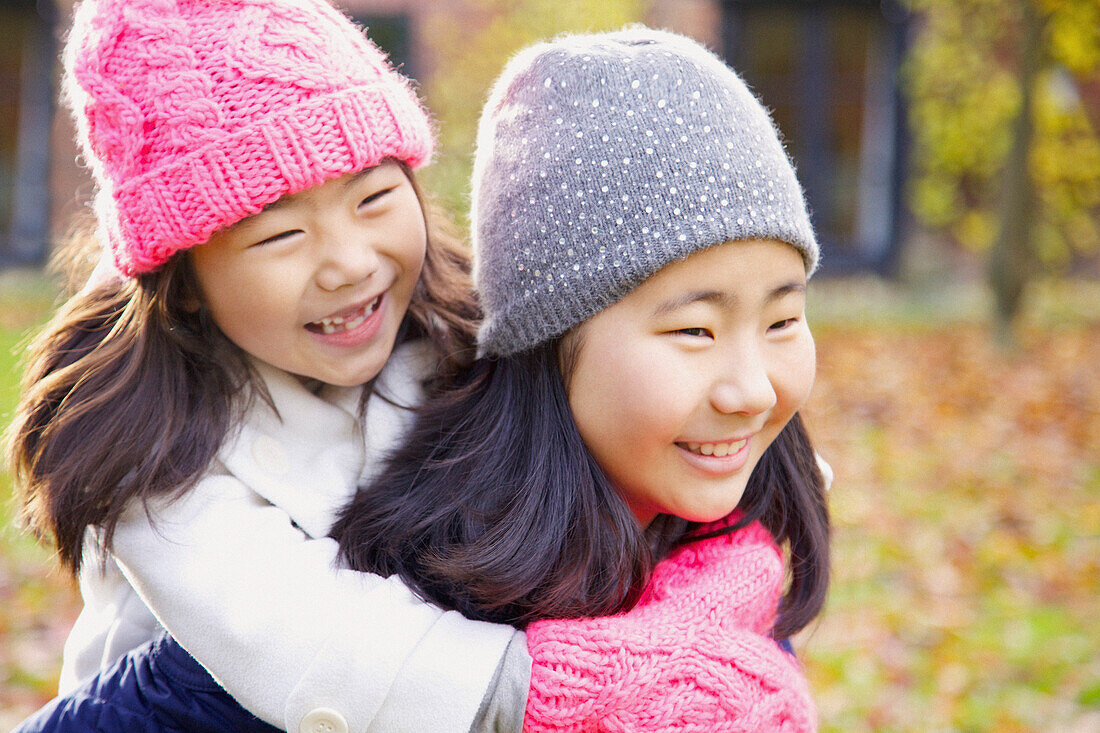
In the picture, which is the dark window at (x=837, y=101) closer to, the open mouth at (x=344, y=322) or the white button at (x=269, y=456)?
the open mouth at (x=344, y=322)

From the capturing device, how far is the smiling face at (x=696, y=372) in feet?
5.54

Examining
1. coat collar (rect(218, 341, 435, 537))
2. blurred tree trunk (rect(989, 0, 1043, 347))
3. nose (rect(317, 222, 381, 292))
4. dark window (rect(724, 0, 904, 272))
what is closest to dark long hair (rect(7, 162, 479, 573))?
coat collar (rect(218, 341, 435, 537))

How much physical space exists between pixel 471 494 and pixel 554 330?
342 millimetres

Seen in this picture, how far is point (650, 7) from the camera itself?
410 inches

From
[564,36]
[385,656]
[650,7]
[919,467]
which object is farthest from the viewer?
[650,7]

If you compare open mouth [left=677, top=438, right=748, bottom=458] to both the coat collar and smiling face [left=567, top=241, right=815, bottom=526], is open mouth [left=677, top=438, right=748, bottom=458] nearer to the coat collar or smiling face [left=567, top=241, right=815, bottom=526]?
smiling face [left=567, top=241, right=815, bottom=526]

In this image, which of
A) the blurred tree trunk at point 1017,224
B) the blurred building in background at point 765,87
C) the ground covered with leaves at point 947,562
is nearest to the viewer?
the ground covered with leaves at point 947,562

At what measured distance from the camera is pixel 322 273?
72.6 inches

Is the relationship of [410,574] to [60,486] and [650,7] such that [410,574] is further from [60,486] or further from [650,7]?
[650,7]

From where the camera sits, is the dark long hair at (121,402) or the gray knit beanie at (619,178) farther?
the dark long hair at (121,402)

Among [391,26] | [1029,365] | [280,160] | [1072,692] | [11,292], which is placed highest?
[280,160]

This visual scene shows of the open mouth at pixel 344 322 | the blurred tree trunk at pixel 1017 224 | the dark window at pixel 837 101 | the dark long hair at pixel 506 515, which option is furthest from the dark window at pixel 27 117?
the dark long hair at pixel 506 515

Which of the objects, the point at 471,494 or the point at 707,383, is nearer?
the point at 707,383

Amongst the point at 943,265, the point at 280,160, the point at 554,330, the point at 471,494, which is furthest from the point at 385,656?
the point at 943,265
